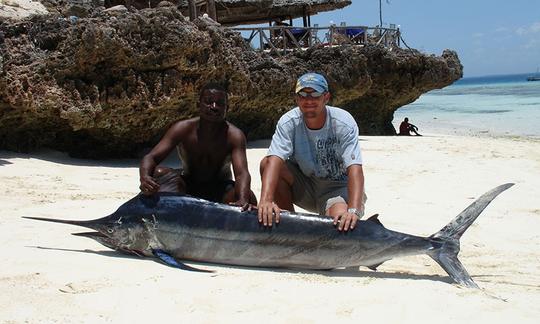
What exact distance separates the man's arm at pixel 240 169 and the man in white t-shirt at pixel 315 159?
0.48ft

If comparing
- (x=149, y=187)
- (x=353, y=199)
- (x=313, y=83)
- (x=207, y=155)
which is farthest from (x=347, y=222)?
(x=207, y=155)

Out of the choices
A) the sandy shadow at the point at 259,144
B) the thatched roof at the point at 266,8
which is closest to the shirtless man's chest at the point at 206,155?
the sandy shadow at the point at 259,144

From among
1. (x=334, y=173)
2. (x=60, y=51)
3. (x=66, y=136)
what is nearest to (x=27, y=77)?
(x=60, y=51)

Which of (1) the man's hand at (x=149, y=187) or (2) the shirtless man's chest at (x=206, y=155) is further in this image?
(2) the shirtless man's chest at (x=206, y=155)

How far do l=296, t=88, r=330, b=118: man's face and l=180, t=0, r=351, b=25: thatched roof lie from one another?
1458 cm

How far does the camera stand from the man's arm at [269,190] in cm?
354

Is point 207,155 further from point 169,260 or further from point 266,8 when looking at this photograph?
point 266,8

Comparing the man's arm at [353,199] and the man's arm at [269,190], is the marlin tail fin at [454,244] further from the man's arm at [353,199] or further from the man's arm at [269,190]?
the man's arm at [269,190]

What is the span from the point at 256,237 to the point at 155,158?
3.49 ft

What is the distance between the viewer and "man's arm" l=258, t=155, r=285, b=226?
3535mm

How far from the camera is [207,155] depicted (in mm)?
4422

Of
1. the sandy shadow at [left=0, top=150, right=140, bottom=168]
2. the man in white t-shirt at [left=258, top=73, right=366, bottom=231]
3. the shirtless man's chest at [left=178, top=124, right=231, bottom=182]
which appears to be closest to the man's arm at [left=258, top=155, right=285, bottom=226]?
the man in white t-shirt at [left=258, top=73, right=366, bottom=231]

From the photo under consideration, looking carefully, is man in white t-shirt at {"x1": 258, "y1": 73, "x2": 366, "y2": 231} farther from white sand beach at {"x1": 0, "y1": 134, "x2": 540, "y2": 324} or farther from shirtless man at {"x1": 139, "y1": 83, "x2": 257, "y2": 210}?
white sand beach at {"x1": 0, "y1": 134, "x2": 540, "y2": 324}

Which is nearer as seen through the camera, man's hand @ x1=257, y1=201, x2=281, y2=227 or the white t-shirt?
man's hand @ x1=257, y1=201, x2=281, y2=227
